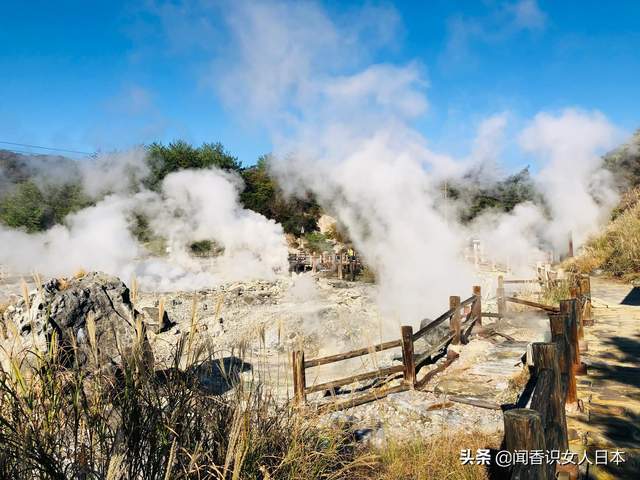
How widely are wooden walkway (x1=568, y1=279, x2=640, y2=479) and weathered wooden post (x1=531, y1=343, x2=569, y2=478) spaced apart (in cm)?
92

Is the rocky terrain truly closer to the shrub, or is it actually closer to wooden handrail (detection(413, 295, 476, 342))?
wooden handrail (detection(413, 295, 476, 342))

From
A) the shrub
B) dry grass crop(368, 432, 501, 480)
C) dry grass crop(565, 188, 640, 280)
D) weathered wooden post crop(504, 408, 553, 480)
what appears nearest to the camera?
weathered wooden post crop(504, 408, 553, 480)

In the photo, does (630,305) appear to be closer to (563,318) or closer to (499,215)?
(563,318)

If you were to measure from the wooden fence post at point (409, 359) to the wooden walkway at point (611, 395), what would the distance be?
1.86 meters

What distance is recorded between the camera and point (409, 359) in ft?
19.3

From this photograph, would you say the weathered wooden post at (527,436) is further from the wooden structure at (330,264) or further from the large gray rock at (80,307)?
the wooden structure at (330,264)

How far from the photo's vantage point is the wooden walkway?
10.1ft

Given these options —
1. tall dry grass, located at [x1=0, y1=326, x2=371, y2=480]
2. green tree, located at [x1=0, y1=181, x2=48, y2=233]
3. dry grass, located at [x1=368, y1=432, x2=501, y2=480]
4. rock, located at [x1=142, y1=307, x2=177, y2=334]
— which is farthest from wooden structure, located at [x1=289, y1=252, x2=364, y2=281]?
tall dry grass, located at [x1=0, y1=326, x2=371, y2=480]

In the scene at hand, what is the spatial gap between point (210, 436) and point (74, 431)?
2.01 ft

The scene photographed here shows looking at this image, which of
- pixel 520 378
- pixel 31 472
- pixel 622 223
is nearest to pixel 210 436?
pixel 31 472

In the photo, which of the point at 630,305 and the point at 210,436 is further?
the point at 630,305

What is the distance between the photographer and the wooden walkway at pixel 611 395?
308 cm

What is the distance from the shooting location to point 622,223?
14328 mm

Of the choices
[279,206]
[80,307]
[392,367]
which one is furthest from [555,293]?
[279,206]
